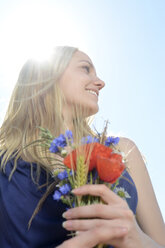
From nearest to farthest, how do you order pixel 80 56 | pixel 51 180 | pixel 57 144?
pixel 57 144 → pixel 51 180 → pixel 80 56

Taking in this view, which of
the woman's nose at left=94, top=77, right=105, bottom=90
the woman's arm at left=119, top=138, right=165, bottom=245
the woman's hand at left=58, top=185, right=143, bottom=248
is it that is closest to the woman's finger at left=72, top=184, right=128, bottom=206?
the woman's hand at left=58, top=185, right=143, bottom=248

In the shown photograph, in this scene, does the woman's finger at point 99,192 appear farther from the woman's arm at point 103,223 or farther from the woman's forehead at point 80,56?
the woman's forehead at point 80,56

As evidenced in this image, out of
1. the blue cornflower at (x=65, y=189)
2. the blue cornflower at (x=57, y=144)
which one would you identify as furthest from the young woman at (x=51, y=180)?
the blue cornflower at (x=57, y=144)

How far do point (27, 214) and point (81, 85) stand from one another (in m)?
1.41

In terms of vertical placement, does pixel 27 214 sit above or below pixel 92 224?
below

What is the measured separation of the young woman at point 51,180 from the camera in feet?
5.38

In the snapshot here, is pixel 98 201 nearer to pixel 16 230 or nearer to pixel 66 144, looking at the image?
pixel 66 144

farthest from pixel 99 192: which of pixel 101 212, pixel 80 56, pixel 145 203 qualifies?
pixel 80 56

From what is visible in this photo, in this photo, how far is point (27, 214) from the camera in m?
2.69

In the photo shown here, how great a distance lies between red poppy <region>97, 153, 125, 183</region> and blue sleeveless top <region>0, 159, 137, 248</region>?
0.97 meters

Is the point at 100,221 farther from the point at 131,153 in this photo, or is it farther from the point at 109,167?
the point at 131,153

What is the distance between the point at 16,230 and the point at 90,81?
1.68m

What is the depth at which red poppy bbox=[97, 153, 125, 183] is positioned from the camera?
5.45 ft

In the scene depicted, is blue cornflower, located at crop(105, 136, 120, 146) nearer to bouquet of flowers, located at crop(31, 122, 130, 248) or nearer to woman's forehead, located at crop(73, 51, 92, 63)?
bouquet of flowers, located at crop(31, 122, 130, 248)
